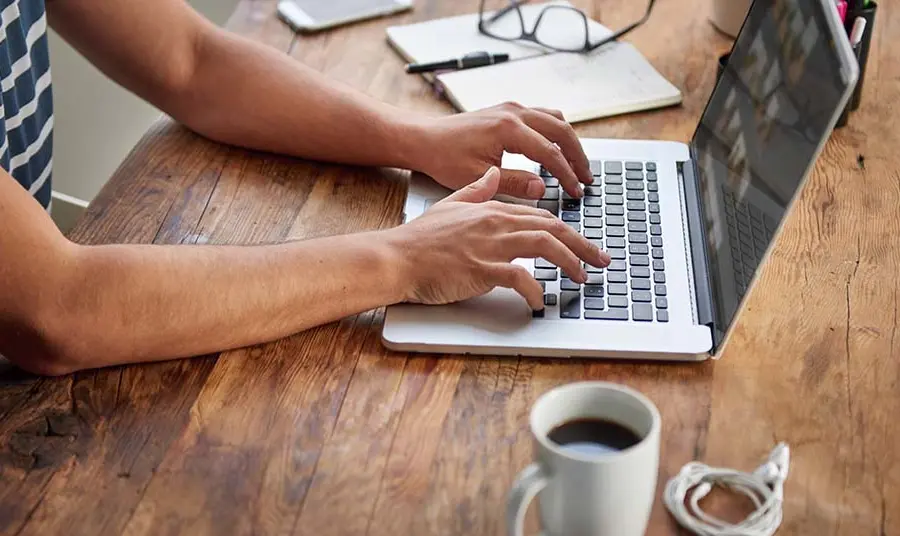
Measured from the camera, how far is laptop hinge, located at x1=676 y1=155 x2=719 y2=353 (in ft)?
3.31

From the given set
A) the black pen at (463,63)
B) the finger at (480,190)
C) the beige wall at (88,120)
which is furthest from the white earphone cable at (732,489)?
the beige wall at (88,120)

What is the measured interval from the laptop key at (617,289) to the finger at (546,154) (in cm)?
17

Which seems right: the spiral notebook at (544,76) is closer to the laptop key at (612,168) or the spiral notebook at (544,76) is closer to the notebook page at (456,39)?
the notebook page at (456,39)

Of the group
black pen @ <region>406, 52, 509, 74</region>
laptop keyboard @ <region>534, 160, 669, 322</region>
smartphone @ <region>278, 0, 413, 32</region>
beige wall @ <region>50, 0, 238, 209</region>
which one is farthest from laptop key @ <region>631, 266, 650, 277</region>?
beige wall @ <region>50, 0, 238, 209</region>

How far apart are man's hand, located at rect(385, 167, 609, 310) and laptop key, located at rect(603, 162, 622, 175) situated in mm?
187

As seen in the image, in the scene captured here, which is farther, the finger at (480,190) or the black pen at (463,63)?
the black pen at (463,63)

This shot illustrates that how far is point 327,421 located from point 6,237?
31cm

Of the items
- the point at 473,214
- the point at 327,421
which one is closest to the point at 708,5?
the point at 473,214

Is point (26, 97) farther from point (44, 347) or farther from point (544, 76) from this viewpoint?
point (544, 76)

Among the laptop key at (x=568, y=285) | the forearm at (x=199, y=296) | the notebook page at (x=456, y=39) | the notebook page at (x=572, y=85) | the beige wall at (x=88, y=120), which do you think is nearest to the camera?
the forearm at (x=199, y=296)

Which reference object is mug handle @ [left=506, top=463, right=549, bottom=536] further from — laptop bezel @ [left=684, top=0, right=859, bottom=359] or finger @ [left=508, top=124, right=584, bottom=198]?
finger @ [left=508, top=124, right=584, bottom=198]

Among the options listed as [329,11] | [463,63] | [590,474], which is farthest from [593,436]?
[329,11]

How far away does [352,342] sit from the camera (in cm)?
101

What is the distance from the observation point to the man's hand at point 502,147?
1190 mm
